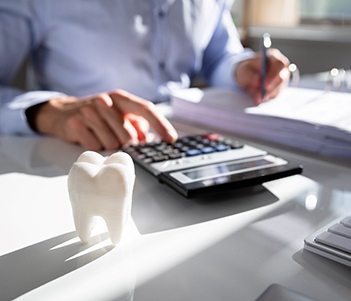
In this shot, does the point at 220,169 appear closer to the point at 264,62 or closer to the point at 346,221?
the point at 346,221

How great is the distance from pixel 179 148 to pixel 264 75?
0.94 ft

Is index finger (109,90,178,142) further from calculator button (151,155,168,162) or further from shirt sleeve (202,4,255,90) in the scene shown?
shirt sleeve (202,4,255,90)

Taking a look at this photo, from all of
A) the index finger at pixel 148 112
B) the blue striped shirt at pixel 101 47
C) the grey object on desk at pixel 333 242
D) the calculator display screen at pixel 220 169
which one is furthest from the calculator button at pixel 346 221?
the blue striped shirt at pixel 101 47

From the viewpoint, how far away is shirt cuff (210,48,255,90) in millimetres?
855

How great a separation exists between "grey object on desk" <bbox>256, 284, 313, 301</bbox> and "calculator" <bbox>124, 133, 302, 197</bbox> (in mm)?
129

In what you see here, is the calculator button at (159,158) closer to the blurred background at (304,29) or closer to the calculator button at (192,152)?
the calculator button at (192,152)

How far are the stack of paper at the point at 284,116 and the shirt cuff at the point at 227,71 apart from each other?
0.13 meters

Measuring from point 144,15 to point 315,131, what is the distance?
0.44 meters

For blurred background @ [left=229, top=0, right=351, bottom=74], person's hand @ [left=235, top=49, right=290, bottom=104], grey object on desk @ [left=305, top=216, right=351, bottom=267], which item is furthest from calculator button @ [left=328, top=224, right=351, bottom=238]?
blurred background @ [left=229, top=0, right=351, bottom=74]

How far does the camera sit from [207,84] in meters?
1.08

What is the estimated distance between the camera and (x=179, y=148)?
0.47m

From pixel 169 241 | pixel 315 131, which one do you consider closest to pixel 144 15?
pixel 315 131

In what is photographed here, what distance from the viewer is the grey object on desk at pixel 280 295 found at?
9.5 inches

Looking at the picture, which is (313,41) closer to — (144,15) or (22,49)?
(144,15)
